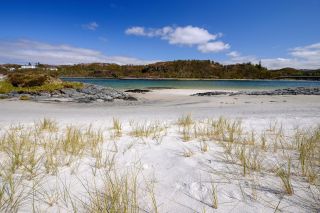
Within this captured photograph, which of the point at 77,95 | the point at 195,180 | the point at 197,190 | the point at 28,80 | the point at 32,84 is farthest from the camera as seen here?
the point at 28,80

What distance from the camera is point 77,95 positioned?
1414 cm

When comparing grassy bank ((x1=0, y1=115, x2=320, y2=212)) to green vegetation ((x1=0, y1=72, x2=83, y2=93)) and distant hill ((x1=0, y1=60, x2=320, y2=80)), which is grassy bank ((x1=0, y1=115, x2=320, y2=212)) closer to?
green vegetation ((x1=0, y1=72, x2=83, y2=93))

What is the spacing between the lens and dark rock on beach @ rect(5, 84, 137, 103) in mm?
12883

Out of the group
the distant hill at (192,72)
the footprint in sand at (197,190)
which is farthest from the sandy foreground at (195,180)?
the distant hill at (192,72)

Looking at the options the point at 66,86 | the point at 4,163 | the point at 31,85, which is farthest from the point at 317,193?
the point at 31,85

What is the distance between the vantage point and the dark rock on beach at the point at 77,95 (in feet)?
42.3

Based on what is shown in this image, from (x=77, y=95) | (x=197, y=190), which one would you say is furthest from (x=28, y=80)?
(x=197, y=190)

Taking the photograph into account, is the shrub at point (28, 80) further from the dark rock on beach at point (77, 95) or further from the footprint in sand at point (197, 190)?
the footprint in sand at point (197, 190)

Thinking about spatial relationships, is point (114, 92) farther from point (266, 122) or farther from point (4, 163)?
point (4, 163)

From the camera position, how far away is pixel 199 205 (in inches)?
77.7

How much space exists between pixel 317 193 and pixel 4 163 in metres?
3.51

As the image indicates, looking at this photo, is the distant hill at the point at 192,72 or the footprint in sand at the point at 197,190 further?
the distant hill at the point at 192,72

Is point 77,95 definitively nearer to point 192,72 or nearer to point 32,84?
point 32,84

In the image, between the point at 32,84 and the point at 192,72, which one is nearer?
the point at 32,84
